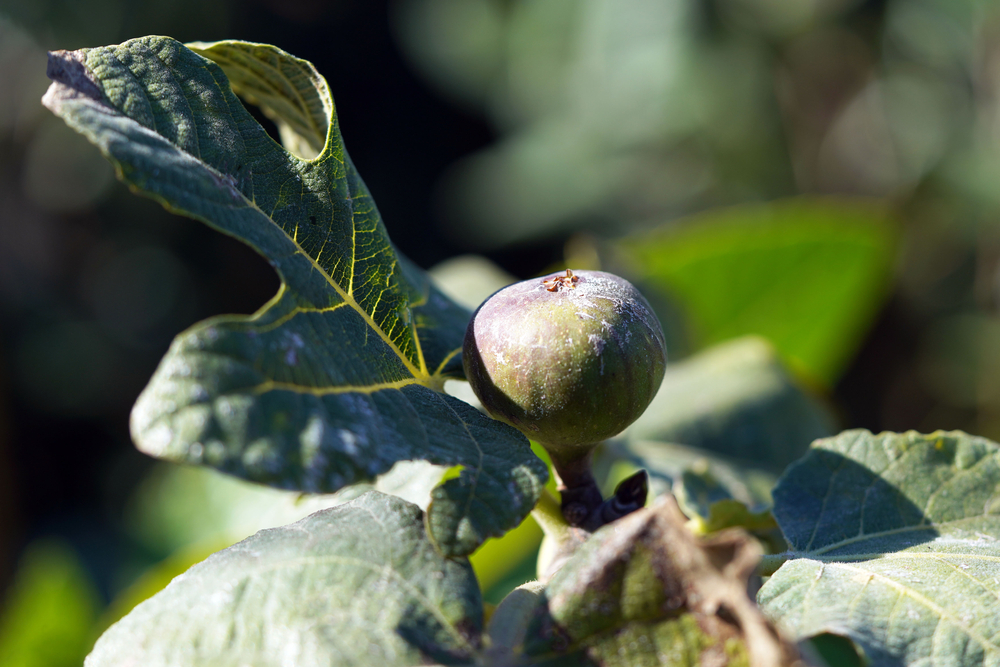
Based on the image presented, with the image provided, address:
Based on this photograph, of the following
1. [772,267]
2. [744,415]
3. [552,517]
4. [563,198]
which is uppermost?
[552,517]

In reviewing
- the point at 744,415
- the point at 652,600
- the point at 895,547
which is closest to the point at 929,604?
the point at 895,547

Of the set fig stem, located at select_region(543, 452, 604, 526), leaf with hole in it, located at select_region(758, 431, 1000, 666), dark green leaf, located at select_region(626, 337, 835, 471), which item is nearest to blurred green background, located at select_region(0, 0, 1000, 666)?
dark green leaf, located at select_region(626, 337, 835, 471)

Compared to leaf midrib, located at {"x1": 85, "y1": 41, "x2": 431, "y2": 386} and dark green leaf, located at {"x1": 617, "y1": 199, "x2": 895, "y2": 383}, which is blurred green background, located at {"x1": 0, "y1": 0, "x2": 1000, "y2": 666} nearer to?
dark green leaf, located at {"x1": 617, "y1": 199, "x2": 895, "y2": 383}

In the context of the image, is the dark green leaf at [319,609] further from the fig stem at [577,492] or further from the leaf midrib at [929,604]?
the leaf midrib at [929,604]

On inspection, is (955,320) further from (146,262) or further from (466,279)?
(146,262)

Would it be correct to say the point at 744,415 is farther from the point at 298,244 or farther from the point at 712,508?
the point at 298,244

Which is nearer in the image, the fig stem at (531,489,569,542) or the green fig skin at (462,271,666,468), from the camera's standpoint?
the green fig skin at (462,271,666,468)
